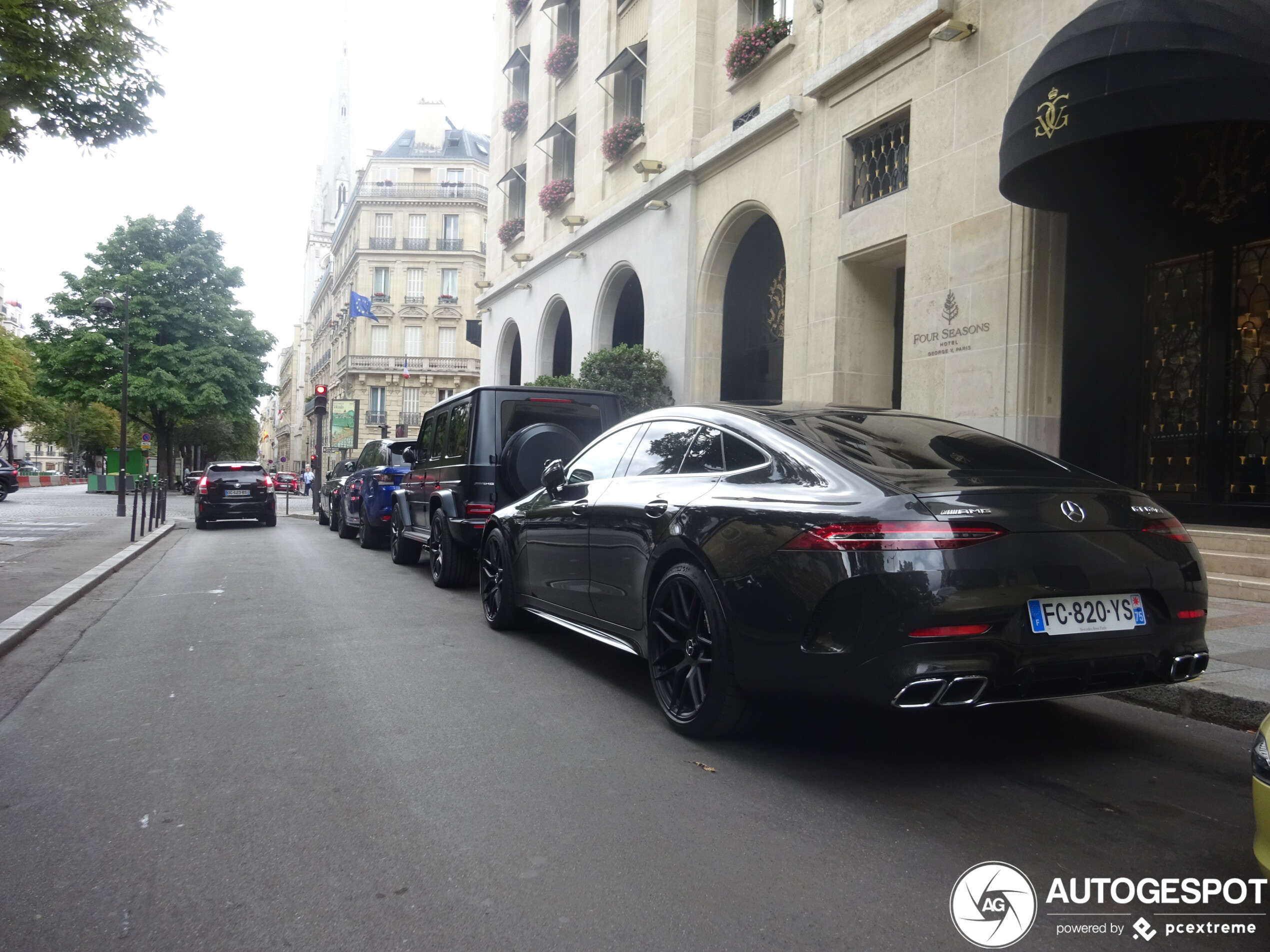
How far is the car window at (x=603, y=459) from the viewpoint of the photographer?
5.67 m

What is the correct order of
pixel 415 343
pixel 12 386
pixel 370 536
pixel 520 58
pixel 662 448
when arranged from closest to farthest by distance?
pixel 662 448 → pixel 370 536 → pixel 520 58 → pixel 12 386 → pixel 415 343

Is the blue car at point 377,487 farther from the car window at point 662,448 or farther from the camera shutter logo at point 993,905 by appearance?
the camera shutter logo at point 993,905

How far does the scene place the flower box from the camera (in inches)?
590

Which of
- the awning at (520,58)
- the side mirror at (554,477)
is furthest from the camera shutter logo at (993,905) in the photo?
the awning at (520,58)

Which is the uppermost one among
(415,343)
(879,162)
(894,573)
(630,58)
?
(630,58)

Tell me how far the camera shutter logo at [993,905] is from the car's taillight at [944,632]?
29.5 inches

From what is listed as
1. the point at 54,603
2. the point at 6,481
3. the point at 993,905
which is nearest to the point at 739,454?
the point at 993,905

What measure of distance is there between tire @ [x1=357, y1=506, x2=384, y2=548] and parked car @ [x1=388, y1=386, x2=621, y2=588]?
488 cm

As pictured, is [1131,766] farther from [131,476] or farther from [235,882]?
[131,476]

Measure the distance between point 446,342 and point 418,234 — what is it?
7.15 meters

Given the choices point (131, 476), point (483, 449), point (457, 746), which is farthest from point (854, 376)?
point (131, 476)

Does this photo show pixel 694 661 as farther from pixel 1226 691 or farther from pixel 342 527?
pixel 342 527

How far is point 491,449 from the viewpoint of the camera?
922cm

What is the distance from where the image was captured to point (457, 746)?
14.1ft
